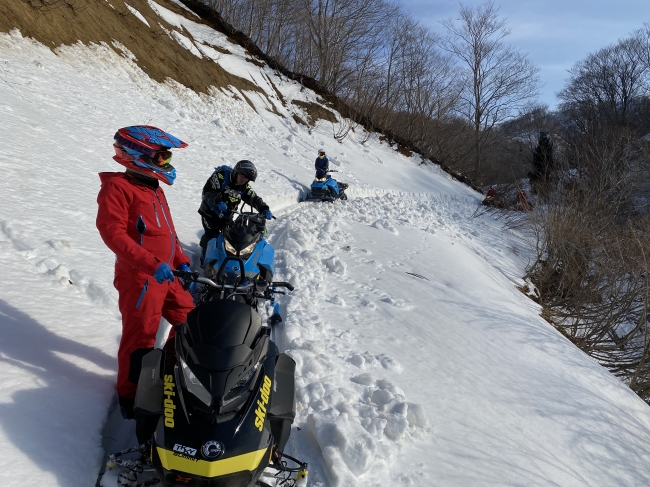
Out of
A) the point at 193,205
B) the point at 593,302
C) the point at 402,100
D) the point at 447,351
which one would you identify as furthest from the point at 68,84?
the point at 402,100

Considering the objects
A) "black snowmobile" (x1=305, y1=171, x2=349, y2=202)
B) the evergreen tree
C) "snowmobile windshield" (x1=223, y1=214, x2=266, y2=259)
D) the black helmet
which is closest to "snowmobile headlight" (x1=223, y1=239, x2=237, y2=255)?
"snowmobile windshield" (x1=223, y1=214, x2=266, y2=259)

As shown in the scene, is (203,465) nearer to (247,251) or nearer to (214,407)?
(214,407)

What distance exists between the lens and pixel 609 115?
3353 centimetres

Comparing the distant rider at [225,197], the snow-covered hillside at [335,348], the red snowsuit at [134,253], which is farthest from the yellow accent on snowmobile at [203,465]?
the distant rider at [225,197]

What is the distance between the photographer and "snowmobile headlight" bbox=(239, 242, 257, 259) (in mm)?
4406

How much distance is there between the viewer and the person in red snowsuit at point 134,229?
2541 mm

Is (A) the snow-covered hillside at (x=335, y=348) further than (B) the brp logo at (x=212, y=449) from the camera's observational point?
Yes

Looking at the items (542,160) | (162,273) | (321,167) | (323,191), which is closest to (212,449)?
(162,273)

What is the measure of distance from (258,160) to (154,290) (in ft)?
35.3

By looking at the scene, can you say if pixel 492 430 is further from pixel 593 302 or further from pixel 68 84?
pixel 68 84

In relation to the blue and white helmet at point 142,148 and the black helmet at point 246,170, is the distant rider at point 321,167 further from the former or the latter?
the blue and white helmet at point 142,148

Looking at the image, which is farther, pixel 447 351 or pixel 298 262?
pixel 298 262

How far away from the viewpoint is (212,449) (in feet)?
6.24

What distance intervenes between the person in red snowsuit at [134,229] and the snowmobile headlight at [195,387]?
2.02ft
